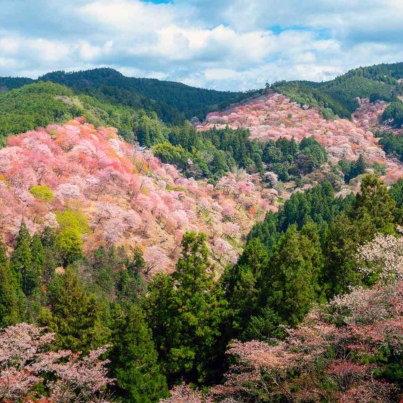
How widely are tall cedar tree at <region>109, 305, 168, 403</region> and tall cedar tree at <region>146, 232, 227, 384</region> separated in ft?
6.01

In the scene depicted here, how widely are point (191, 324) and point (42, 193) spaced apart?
3456 cm

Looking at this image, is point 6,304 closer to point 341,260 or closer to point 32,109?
point 341,260

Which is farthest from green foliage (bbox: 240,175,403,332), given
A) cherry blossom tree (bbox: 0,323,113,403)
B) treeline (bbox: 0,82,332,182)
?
treeline (bbox: 0,82,332,182)

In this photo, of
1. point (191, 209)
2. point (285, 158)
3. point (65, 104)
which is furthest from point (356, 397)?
point (285, 158)

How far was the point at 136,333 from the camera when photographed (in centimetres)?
2434

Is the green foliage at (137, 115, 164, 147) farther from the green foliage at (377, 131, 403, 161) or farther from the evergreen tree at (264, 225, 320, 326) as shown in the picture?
the evergreen tree at (264, 225, 320, 326)

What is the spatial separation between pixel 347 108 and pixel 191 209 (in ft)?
364

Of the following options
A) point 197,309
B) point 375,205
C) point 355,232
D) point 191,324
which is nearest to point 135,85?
point 375,205

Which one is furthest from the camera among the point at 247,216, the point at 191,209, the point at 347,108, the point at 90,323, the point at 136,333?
the point at 347,108

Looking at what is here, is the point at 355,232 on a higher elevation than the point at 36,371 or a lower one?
higher

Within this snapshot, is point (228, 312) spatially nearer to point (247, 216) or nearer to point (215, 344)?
point (215, 344)

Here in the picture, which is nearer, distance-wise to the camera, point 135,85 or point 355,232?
point 355,232

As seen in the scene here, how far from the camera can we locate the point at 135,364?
23625 mm

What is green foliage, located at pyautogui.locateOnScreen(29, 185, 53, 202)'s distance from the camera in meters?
53.6
